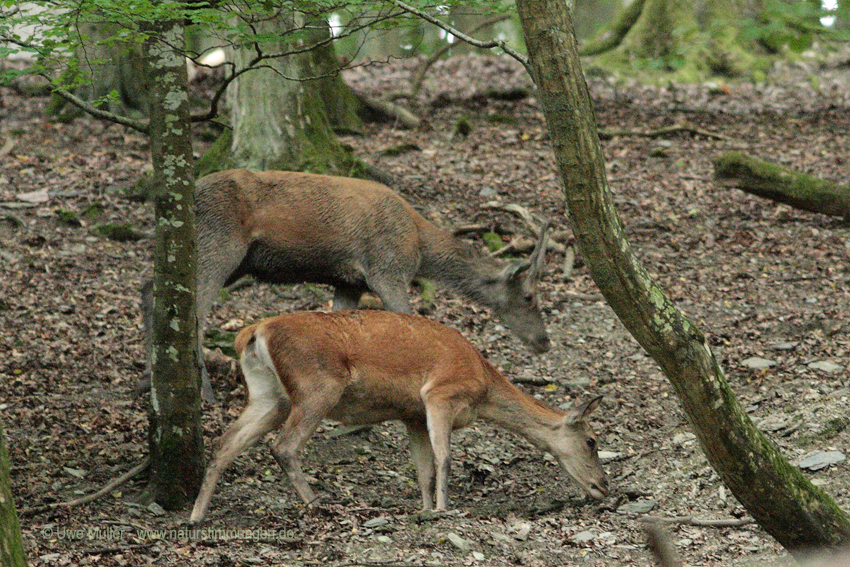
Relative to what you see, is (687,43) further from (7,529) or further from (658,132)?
(7,529)

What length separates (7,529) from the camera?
3410 mm

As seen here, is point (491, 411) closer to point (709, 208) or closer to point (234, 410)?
point (234, 410)

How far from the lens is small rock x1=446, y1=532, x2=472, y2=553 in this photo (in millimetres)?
5402

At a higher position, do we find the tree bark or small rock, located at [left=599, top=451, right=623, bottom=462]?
the tree bark

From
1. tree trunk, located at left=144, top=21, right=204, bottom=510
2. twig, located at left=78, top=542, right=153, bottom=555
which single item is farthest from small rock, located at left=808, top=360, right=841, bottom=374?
twig, located at left=78, top=542, right=153, bottom=555

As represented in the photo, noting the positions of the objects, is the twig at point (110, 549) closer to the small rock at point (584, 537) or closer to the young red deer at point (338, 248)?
the small rock at point (584, 537)

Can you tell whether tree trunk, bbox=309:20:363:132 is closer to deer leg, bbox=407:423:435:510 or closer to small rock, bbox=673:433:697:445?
deer leg, bbox=407:423:435:510

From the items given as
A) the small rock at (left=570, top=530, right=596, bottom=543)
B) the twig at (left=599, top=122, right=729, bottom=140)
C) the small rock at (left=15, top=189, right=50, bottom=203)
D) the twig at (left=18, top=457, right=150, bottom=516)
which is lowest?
the small rock at (left=570, top=530, right=596, bottom=543)

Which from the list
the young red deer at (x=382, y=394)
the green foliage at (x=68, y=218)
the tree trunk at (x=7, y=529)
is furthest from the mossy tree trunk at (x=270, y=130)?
the tree trunk at (x=7, y=529)

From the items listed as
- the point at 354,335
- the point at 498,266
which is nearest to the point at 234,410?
the point at 354,335

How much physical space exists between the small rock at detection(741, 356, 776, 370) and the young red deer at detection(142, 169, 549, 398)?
1776 mm

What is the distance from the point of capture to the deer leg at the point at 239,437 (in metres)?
5.97

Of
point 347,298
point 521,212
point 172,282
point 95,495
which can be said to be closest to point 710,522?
point 172,282

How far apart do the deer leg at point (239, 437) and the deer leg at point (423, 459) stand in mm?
1009
